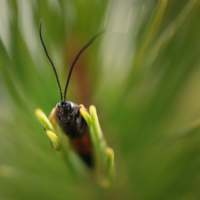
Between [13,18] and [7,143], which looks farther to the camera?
[7,143]

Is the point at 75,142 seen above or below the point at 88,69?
below

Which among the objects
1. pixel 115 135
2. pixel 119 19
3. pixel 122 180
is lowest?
pixel 122 180

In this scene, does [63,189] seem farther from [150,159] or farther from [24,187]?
[150,159]

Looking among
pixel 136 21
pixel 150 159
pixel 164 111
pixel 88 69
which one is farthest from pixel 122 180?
pixel 136 21

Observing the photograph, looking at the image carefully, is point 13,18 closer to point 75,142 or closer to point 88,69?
point 88,69

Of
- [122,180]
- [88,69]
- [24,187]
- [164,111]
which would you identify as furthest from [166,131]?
[24,187]

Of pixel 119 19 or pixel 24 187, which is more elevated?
pixel 119 19
